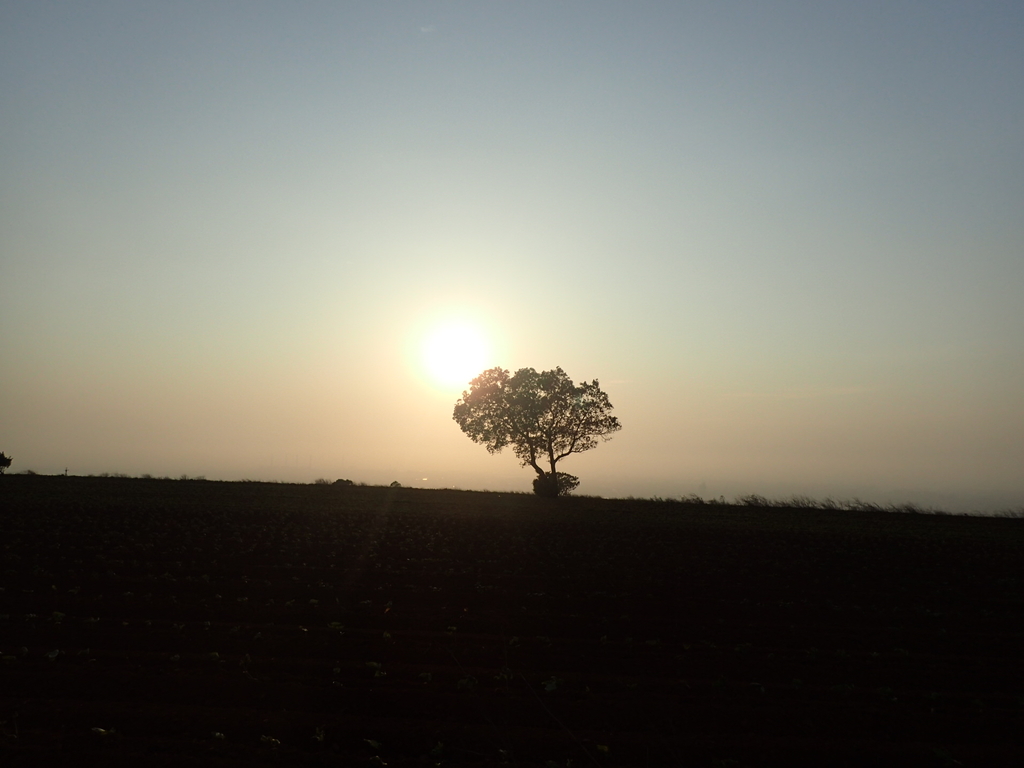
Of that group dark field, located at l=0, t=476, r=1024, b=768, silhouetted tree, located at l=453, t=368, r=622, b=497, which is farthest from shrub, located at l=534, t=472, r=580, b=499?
dark field, located at l=0, t=476, r=1024, b=768

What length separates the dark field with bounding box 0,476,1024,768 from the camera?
9336mm

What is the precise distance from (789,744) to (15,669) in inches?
481

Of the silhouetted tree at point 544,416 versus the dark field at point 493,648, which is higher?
the silhouetted tree at point 544,416

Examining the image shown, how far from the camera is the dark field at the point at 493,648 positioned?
934cm

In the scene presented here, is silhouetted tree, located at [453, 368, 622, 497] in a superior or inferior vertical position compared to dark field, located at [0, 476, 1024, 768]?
superior

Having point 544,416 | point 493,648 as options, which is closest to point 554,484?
point 544,416

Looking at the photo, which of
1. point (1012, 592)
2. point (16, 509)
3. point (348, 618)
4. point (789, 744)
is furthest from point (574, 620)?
point (16, 509)

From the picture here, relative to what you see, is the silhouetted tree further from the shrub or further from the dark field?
the dark field

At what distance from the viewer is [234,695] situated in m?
10.4

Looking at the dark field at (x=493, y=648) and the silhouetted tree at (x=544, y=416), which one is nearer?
the dark field at (x=493, y=648)

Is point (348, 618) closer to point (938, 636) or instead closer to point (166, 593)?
point (166, 593)

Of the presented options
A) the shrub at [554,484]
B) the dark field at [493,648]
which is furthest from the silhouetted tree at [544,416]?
the dark field at [493,648]

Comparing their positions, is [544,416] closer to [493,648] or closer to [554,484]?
[554,484]

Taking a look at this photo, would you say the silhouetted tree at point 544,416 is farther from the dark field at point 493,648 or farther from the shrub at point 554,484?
the dark field at point 493,648
